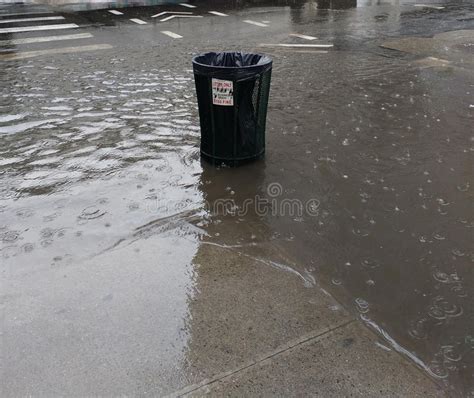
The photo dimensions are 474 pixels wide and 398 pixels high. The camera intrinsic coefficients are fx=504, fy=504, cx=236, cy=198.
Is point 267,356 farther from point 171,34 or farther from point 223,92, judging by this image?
point 171,34

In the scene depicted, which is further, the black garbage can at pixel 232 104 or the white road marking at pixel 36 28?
the white road marking at pixel 36 28

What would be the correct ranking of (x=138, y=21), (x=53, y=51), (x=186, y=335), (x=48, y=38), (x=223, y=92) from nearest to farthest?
(x=186, y=335)
(x=223, y=92)
(x=53, y=51)
(x=48, y=38)
(x=138, y=21)

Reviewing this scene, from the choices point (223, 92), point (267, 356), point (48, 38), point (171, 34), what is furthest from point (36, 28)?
point (267, 356)

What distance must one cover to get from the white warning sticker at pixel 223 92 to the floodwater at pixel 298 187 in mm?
695

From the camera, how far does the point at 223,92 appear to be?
442 cm

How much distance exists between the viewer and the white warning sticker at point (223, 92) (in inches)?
172

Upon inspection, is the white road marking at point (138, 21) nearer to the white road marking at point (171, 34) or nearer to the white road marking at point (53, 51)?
the white road marking at point (171, 34)

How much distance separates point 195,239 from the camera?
3.75m

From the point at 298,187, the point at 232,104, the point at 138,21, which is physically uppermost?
the point at 232,104

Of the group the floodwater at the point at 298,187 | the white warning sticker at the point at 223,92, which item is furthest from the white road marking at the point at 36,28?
the white warning sticker at the point at 223,92

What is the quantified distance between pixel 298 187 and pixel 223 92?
1075mm

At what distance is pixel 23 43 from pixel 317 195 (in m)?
9.17

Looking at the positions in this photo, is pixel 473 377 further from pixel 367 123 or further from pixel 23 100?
pixel 23 100

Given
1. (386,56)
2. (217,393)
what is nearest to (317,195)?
(217,393)
